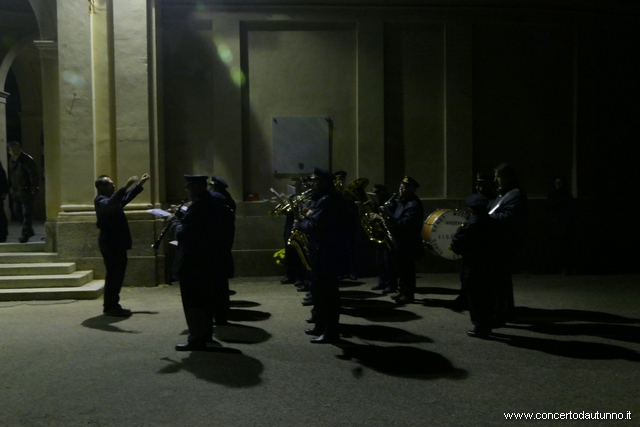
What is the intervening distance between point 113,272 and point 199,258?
261cm

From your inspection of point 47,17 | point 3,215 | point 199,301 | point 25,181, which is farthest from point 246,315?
point 47,17

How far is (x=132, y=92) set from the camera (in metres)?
11.7

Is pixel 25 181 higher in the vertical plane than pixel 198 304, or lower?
higher

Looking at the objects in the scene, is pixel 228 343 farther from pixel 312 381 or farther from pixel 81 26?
pixel 81 26

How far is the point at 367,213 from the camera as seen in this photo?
34.2ft

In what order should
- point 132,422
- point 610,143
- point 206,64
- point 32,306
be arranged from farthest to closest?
point 610,143
point 206,64
point 32,306
point 132,422

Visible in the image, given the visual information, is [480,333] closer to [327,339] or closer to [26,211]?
[327,339]

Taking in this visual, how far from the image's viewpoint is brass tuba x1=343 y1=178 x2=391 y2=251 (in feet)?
33.3

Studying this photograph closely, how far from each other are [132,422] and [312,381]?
1635 mm

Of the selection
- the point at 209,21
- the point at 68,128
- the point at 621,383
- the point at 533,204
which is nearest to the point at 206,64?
the point at 209,21

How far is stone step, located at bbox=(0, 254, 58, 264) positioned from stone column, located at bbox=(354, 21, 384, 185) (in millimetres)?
5807

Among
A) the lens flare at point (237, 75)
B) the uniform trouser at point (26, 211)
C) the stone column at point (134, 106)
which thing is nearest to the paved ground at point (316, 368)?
the stone column at point (134, 106)

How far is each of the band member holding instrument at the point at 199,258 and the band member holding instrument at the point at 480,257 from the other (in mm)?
2644

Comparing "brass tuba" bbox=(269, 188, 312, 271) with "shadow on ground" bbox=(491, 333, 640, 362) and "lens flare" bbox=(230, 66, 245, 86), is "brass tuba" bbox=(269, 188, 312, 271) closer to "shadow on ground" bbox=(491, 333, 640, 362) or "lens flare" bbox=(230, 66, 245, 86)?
"shadow on ground" bbox=(491, 333, 640, 362)
